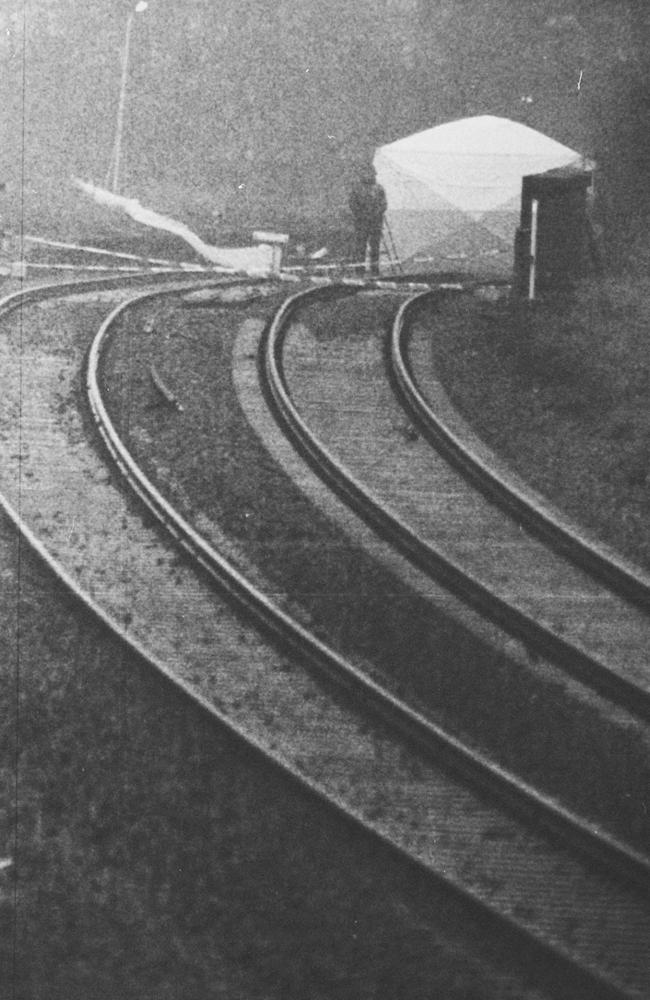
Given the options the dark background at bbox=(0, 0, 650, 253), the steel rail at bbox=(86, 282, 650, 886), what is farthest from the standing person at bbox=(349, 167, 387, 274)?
the steel rail at bbox=(86, 282, 650, 886)

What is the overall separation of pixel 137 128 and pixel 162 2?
2982 millimetres

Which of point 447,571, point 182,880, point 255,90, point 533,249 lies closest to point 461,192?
point 533,249

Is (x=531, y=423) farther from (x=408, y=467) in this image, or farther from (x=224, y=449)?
(x=224, y=449)

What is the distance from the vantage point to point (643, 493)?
9.62 metres

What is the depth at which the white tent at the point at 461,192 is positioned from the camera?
20.3 metres

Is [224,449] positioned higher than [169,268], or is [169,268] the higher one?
[169,268]

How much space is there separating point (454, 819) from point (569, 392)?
6712mm

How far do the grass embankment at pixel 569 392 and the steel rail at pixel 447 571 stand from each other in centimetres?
142

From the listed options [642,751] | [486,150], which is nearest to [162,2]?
[486,150]

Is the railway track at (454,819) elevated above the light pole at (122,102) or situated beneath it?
situated beneath

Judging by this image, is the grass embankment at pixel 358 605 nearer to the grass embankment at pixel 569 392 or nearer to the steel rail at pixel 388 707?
the steel rail at pixel 388 707

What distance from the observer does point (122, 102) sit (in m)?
29.0

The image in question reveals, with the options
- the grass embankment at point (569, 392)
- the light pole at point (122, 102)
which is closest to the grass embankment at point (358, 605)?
the grass embankment at point (569, 392)

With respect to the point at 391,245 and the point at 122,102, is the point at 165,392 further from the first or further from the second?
the point at 122,102
